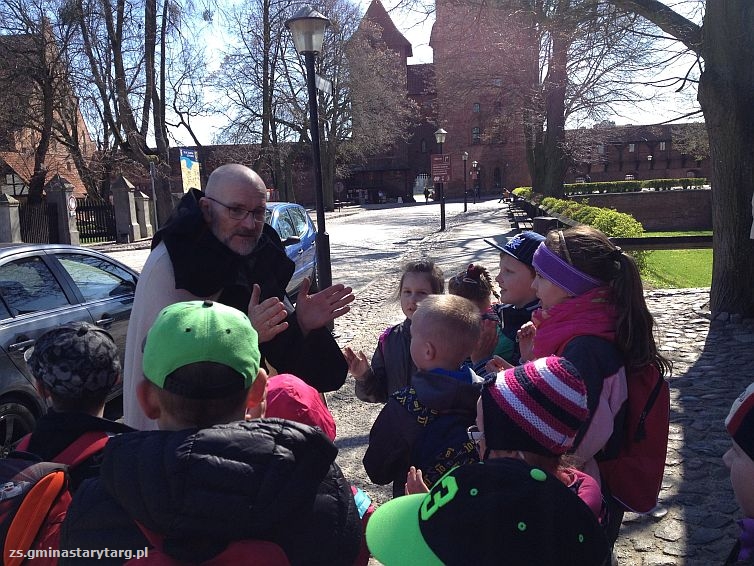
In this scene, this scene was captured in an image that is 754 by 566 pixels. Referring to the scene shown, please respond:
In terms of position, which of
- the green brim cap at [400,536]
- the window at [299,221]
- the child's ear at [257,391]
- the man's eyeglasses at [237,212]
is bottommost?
the green brim cap at [400,536]

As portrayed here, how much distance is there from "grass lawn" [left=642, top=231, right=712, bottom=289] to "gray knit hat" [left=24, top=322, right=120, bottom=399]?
37.0 feet

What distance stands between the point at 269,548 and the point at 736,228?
29.0 ft

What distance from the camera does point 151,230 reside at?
94.8ft

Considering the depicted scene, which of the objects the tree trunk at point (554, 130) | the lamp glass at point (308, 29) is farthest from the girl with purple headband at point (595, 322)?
the tree trunk at point (554, 130)

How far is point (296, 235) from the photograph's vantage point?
421 inches

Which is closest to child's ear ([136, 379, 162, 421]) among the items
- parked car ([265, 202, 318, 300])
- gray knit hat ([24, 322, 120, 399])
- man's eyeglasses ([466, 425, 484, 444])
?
gray knit hat ([24, 322, 120, 399])

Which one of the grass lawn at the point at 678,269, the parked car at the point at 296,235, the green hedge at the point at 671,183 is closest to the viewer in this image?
the parked car at the point at 296,235

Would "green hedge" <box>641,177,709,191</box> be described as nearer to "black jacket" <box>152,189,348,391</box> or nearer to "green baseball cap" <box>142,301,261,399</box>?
"black jacket" <box>152,189,348,391</box>

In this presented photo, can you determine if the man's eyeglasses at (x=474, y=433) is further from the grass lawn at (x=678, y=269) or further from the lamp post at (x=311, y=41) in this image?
the grass lawn at (x=678, y=269)

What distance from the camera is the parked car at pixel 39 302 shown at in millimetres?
4199

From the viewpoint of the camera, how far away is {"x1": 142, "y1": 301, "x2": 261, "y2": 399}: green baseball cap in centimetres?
151

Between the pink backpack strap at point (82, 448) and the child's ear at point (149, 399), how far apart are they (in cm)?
38

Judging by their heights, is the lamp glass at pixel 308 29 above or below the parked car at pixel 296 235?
above

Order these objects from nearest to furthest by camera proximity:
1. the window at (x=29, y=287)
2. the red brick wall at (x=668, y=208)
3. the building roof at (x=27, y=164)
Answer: the window at (x=29, y=287), the building roof at (x=27, y=164), the red brick wall at (x=668, y=208)
